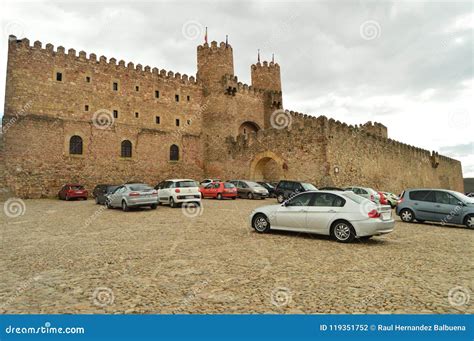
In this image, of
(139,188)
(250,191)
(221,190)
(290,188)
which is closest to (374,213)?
(139,188)

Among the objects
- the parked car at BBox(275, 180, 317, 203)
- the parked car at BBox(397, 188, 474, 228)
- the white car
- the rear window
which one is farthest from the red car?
the white car

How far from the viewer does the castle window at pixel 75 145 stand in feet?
82.6

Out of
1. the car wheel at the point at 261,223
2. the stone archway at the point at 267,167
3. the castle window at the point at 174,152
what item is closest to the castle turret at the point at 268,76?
the stone archway at the point at 267,167

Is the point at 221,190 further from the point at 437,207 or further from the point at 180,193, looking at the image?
the point at 437,207

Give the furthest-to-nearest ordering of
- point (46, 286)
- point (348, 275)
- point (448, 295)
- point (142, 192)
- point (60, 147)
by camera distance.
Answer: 1. point (60, 147)
2. point (142, 192)
3. point (348, 275)
4. point (46, 286)
5. point (448, 295)

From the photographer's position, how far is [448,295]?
407cm

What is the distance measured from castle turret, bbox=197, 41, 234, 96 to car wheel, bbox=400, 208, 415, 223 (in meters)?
23.5

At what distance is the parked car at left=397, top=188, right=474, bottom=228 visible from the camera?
1123cm

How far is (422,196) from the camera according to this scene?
485 inches

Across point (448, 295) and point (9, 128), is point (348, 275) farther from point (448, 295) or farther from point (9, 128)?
point (9, 128)

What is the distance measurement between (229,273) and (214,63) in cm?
2988

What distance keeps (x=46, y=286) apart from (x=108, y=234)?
4280 millimetres

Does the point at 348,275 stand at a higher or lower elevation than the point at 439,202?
lower

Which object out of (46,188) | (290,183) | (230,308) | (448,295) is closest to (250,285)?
(230,308)
